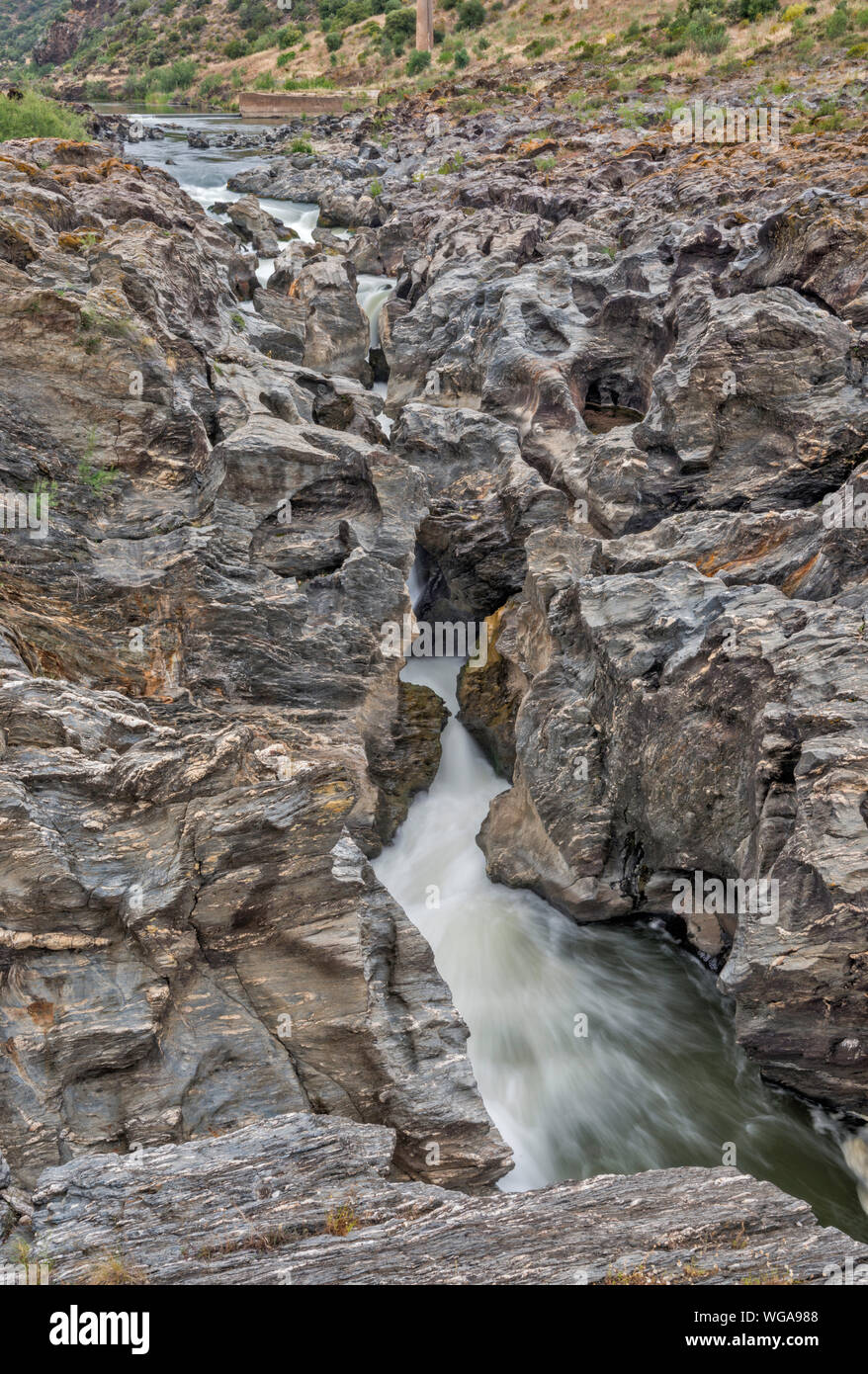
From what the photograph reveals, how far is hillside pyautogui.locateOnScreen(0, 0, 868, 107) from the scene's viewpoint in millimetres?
44094

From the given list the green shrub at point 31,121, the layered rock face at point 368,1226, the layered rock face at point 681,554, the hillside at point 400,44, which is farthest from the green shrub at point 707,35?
the layered rock face at point 368,1226

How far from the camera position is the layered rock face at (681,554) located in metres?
8.95

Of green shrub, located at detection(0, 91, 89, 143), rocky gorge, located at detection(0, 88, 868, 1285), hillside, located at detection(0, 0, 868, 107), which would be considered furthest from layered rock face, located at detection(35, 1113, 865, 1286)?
hillside, located at detection(0, 0, 868, 107)

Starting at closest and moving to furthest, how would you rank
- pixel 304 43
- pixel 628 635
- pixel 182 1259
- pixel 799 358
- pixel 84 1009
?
1. pixel 182 1259
2. pixel 84 1009
3. pixel 628 635
4. pixel 799 358
5. pixel 304 43

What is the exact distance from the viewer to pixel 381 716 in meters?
13.7

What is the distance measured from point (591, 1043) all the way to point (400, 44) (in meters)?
83.6

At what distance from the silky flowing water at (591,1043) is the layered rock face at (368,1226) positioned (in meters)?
2.77

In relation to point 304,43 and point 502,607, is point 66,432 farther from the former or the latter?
point 304,43

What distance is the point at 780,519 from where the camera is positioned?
1267 centimetres

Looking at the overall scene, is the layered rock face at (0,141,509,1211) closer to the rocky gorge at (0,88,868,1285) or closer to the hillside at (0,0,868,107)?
the rocky gorge at (0,88,868,1285)

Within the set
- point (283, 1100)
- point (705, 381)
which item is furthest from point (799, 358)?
point (283, 1100)

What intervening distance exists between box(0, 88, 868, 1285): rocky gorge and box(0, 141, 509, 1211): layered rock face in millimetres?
44

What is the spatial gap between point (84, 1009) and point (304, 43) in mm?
94466

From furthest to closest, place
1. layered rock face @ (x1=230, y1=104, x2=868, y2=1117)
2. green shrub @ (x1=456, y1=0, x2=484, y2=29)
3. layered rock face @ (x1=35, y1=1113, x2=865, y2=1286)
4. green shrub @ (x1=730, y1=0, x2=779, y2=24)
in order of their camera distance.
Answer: green shrub @ (x1=456, y1=0, x2=484, y2=29)
green shrub @ (x1=730, y1=0, x2=779, y2=24)
layered rock face @ (x1=230, y1=104, x2=868, y2=1117)
layered rock face @ (x1=35, y1=1113, x2=865, y2=1286)
